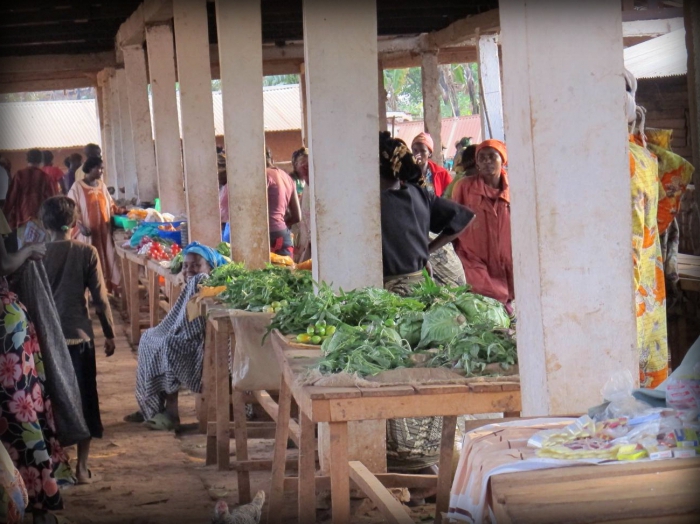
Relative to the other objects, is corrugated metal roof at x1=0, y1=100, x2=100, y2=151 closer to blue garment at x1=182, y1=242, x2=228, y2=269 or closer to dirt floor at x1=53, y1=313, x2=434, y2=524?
blue garment at x1=182, y1=242, x2=228, y2=269

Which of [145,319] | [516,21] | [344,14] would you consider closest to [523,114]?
[516,21]

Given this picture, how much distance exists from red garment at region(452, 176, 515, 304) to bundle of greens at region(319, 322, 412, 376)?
2488mm

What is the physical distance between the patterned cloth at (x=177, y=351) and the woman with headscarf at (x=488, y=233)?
1933 mm

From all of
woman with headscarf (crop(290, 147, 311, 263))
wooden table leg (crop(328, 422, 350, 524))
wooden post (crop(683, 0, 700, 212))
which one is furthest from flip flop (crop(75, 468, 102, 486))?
woman with headscarf (crop(290, 147, 311, 263))

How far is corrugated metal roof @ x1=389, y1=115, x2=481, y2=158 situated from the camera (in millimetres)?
27234

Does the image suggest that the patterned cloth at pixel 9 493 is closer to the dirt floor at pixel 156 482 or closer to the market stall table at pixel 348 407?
the market stall table at pixel 348 407

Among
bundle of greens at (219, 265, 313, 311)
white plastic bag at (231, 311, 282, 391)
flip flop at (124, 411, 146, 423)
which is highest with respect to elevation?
bundle of greens at (219, 265, 313, 311)

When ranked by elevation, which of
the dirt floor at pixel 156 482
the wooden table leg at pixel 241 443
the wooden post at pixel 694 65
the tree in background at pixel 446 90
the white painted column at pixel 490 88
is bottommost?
the dirt floor at pixel 156 482

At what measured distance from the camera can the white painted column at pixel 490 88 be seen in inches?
502

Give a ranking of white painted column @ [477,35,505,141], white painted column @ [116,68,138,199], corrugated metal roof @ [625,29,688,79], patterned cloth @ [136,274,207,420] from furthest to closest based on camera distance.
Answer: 1. white painted column @ [116,68,138,199]
2. white painted column @ [477,35,505,141]
3. corrugated metal roof @ [625,29,688,79]
4. patterned cloth @ [136,274,207,420]

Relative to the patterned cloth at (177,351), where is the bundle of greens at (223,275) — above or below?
above

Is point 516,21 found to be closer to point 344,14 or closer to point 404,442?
point 344,14

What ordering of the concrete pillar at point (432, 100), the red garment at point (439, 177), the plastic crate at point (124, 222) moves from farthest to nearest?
the concrete pillar at point (432, 100), the plastic crate at point (124, 222), the red garment at point (439, 177)

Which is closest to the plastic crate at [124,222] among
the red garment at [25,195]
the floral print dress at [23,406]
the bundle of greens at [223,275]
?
the red garment at [25,195]
